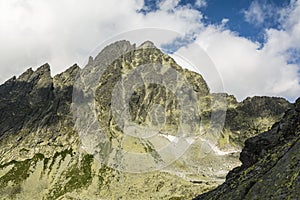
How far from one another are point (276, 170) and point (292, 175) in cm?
233

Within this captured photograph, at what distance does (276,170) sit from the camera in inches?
991

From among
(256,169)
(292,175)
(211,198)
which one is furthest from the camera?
(211,198)

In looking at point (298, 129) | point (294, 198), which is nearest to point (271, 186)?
point (294, 198)

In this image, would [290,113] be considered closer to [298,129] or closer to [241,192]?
[298,129]

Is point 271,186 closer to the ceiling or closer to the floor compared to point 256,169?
closer to the floor

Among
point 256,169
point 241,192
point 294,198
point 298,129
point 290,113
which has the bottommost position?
point 294,198

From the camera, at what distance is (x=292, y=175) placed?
75.0ft

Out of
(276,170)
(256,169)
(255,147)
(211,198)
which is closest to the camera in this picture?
(276,170)

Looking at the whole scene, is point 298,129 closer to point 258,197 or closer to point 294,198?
point 258,197

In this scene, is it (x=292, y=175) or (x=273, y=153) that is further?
(x=273, y=153)

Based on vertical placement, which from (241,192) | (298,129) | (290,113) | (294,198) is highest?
(290,113)

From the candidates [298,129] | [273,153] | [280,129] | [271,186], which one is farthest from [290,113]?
[271,186]

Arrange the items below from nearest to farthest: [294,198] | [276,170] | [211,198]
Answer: [294,198] → [276,170] → [211,198]

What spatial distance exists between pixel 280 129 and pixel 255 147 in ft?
15.8
